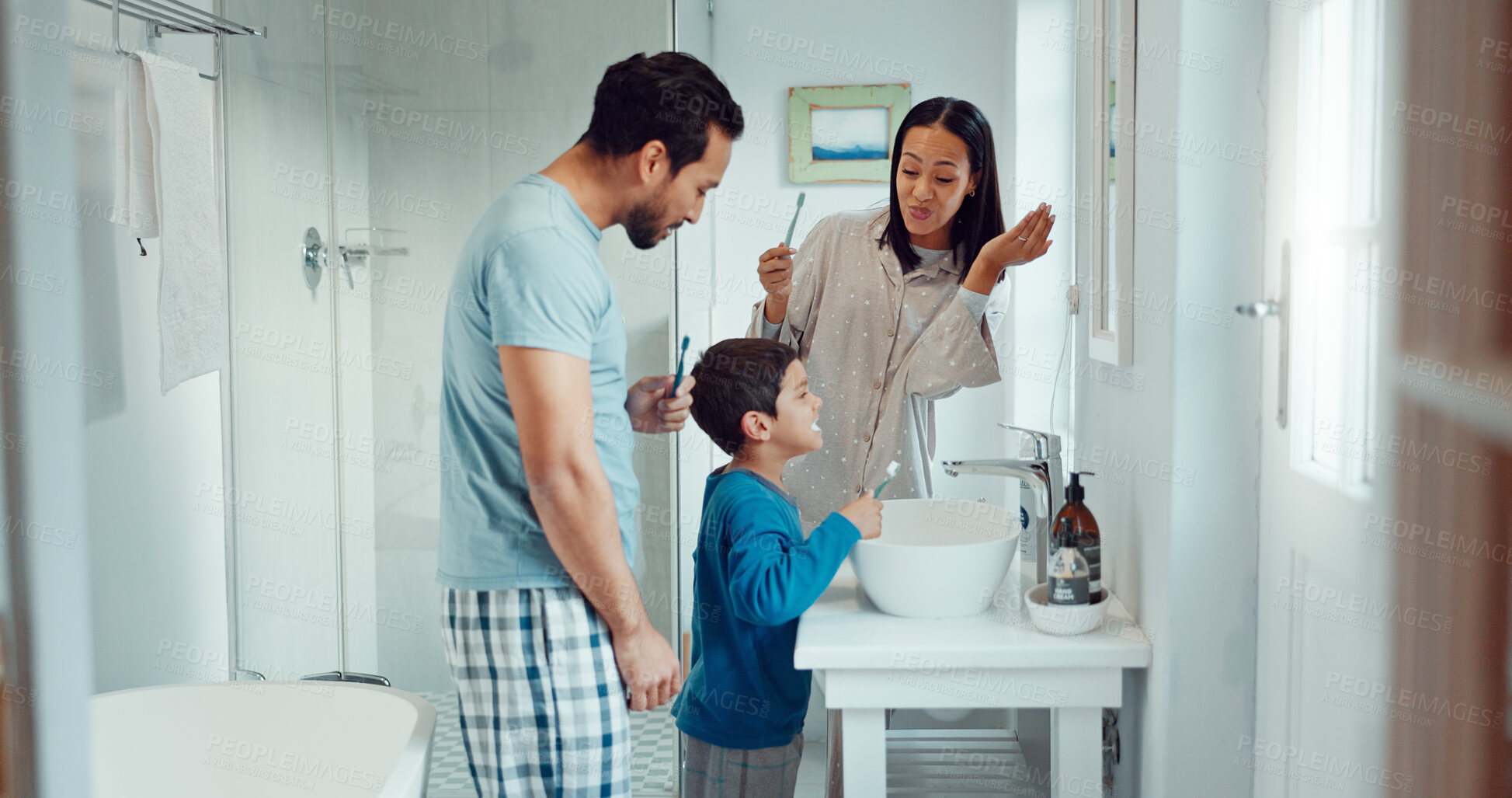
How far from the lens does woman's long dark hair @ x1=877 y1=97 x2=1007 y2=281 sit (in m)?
1.63

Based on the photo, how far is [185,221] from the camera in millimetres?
1759

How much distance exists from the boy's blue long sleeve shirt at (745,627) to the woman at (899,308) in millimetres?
369

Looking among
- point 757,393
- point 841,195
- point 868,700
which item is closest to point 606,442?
point 757,393

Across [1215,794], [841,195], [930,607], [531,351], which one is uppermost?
[841,195]

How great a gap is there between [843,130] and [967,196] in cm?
120

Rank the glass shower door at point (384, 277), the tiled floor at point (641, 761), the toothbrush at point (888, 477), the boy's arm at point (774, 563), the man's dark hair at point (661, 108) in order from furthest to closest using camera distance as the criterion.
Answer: the tiled floor at point (641, 761) → the glass shower door at point (384, 277) → the toothbrush at point (888, 477) → the boy's arm at point (774, 563) → the man's dark hair at point (661, 108)

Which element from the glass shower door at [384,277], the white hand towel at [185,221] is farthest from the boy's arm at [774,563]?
the white hand towel at [185,221]

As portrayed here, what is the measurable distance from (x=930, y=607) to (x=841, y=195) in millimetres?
1702

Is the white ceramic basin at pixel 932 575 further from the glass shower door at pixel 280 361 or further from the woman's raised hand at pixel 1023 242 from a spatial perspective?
the glass shower door at pixel 280 361

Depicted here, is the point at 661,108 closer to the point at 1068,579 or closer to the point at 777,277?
the point at 777,277

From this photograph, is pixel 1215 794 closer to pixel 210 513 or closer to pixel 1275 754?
pixel 1275 754

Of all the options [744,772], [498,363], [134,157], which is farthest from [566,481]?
[134,157]

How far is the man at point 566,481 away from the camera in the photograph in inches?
40.7

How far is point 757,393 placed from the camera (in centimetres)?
135
